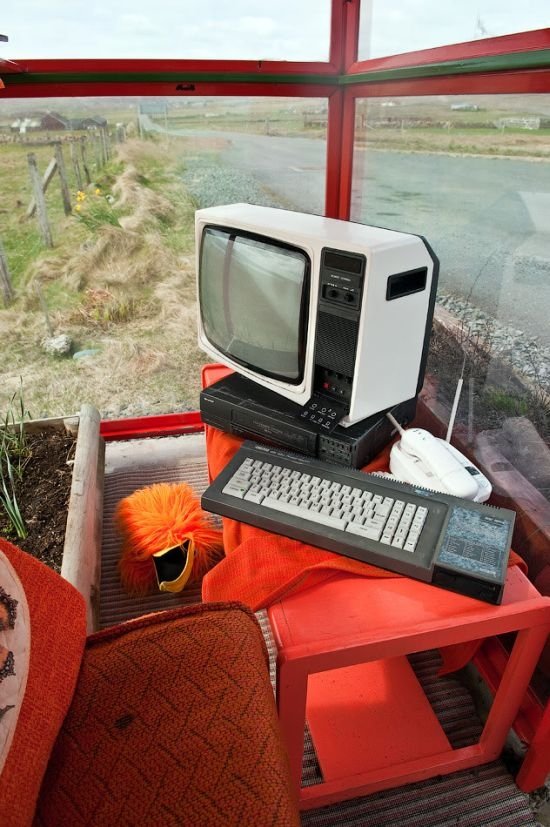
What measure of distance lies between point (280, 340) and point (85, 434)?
89cm

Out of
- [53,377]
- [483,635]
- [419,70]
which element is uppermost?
[419,70]

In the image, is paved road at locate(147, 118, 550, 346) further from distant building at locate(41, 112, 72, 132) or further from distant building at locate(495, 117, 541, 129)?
distant building at locate(41, 112, 72, 132)

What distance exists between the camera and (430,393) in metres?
1.64

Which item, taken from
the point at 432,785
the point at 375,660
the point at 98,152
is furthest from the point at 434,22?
the point at 432,785

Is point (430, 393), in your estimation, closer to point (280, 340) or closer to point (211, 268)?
point (280, 340)

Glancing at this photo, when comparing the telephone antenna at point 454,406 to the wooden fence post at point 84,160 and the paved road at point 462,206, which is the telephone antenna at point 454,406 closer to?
the paved road at point 462,206

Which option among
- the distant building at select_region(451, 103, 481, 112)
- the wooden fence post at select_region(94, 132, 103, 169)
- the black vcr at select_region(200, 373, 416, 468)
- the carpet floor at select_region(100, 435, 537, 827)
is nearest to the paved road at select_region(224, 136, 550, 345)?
the distant building at select_region(451, 103, 481, 112)

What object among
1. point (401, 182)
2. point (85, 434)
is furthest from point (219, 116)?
point (85, 434)

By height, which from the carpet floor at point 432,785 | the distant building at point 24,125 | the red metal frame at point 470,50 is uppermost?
the red metal frame at point 470,50

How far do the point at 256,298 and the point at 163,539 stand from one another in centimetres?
74

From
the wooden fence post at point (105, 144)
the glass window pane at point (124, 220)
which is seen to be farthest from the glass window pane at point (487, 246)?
the wooden fence post at point (105, 144)

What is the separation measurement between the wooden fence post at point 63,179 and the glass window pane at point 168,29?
0.33 m

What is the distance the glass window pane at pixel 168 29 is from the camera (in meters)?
1.72

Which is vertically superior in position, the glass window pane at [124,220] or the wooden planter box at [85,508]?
the glass window pane at [124,220]
